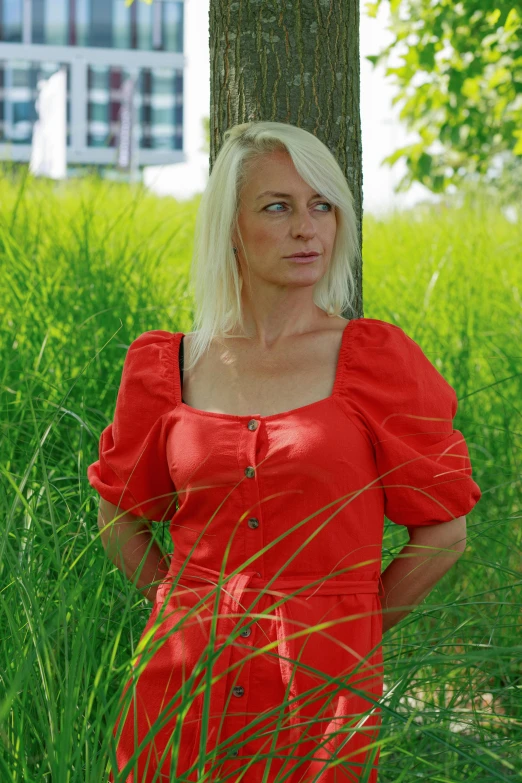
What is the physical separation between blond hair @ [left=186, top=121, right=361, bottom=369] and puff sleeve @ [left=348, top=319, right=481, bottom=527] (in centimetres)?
A: 26

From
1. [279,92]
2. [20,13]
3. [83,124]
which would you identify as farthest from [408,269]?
[20,13]

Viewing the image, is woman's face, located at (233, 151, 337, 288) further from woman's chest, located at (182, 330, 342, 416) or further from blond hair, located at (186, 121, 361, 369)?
woman's chest, located at (182, 330, 342, 416)

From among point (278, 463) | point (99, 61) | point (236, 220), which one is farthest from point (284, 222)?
point (99, 61)

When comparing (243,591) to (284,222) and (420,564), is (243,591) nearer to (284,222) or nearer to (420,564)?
(420,564)

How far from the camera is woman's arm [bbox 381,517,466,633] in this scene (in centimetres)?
195

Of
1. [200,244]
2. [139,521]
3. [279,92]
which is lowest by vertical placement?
[139,521]

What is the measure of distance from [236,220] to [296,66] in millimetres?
737

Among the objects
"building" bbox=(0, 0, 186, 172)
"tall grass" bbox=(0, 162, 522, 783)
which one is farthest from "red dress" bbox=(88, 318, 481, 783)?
"building" bbox=(0, 0, 186, 172)

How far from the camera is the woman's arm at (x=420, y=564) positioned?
1.95m

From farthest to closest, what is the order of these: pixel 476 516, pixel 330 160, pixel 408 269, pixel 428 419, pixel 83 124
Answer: pixel 83 124 → pixel 408 269 → pixel 476 516 → pixel 330 160 → pixel 428 419

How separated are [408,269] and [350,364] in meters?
3.27

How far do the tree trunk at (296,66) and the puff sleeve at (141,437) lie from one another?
0.80 meters

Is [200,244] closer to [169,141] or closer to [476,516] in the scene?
[476,516]

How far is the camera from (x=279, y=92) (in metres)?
2.66
